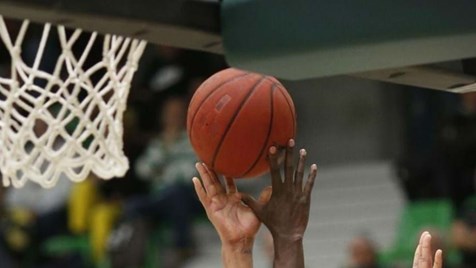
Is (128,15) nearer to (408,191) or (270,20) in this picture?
(270,20)

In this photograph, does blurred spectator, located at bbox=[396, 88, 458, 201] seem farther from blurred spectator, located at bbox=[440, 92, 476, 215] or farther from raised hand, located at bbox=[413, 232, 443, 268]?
raised hand, located at bbox=[413, 232, 443, 268]

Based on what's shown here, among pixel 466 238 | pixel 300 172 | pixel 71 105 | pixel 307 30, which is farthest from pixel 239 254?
pixel 466 238

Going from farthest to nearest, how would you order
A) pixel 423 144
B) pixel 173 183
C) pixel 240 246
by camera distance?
pixel 423 144
pixel 173 183
pixel 240 246

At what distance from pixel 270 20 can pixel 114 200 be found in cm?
516

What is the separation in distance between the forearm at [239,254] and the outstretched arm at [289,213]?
7cm

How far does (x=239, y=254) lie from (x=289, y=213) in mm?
149

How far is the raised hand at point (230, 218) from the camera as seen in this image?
9.00ft

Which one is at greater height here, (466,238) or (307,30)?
(307,30)

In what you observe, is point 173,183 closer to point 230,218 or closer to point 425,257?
point 230,218

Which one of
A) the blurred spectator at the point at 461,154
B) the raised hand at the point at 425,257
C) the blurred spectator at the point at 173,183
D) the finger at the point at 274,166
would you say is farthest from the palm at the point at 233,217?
the blurred spectator at the point at 173,183

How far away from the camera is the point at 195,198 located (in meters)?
7.09

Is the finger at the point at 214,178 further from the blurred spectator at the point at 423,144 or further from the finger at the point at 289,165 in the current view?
the blurred spectator at the point at 423,144

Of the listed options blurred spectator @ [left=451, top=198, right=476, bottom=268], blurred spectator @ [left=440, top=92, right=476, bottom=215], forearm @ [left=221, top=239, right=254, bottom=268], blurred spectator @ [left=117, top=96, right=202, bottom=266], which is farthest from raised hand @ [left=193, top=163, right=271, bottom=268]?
blurred spectator @ [left=117, top=96, right=202, bottom=266]

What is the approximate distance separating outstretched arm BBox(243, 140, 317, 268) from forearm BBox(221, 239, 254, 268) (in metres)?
0.07
